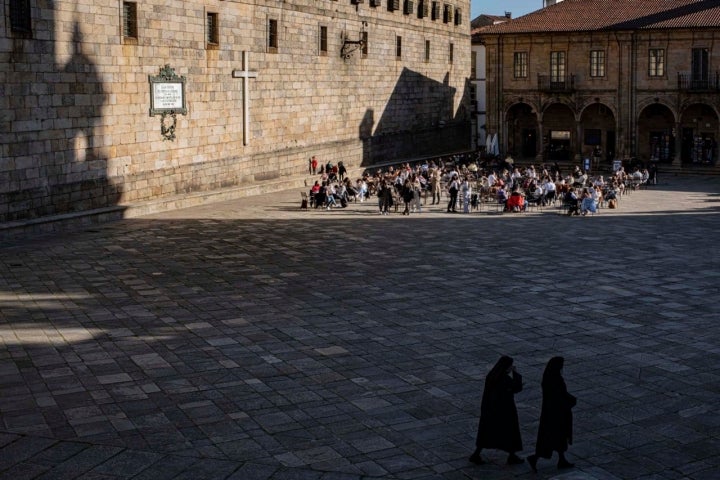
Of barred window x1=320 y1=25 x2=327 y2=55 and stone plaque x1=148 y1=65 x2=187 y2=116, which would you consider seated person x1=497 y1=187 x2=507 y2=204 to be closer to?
stone plaque x1=148 y1=65 x2=187 y2=116

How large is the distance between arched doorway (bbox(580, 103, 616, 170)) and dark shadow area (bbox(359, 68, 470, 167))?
28.2 ft

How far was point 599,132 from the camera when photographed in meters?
53.3

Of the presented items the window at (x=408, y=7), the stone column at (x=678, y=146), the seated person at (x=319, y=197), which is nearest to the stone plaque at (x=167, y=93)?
the seated person at (x=319, y=197)

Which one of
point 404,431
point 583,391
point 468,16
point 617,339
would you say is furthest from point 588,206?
point 468,16

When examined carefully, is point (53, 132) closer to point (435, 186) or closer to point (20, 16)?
point (20, 16)

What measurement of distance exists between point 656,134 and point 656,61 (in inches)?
153

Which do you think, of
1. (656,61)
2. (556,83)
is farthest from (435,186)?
(656,61)

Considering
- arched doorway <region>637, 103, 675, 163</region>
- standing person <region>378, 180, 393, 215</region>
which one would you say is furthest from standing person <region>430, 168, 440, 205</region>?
arched doorway <region>637, 103, 675, 163</region>

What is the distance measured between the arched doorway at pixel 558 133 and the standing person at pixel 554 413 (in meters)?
44.6

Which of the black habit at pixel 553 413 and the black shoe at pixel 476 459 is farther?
the black shoe at pixel 476 459

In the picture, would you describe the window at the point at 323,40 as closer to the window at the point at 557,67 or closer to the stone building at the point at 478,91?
the window at the point at 557,67

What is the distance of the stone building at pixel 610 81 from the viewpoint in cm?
4947

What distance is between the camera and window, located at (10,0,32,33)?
26.0 meters

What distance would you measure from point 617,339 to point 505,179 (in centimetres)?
2236
